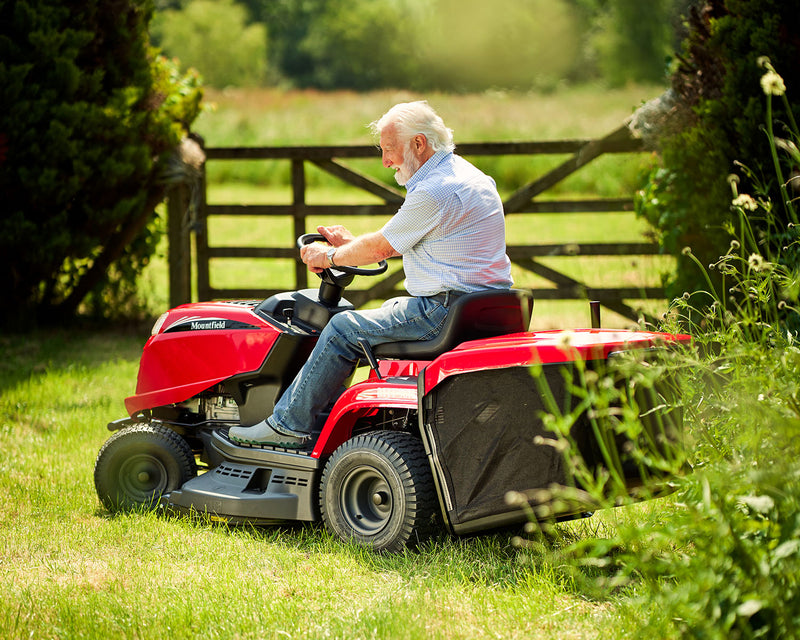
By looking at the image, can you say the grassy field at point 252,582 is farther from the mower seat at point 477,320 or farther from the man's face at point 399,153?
the man's face at point 399,153

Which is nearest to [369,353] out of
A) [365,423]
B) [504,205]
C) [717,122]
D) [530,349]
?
[365,423]

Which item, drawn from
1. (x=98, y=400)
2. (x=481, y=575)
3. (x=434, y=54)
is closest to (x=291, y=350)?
(x=481, y=575)

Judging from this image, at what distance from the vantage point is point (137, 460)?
14.3 ft

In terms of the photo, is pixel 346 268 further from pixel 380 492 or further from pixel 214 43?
pixel 214 43

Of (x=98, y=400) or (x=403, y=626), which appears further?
(x=98, y=400)

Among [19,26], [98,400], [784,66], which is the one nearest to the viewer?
[784,66]

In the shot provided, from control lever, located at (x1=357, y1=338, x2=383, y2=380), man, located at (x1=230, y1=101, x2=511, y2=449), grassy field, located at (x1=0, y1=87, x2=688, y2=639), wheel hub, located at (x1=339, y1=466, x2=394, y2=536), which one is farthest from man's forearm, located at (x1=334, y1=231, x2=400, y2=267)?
grassy field, located at (x1=0, y1=87, x2=688, y2=639)

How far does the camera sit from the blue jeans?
3.67m

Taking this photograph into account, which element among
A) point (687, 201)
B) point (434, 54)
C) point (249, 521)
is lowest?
point (249, 521)

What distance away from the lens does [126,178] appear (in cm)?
796

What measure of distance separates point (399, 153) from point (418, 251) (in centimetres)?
40

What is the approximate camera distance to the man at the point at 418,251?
3629 mm

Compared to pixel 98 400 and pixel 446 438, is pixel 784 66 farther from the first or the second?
pixel 98 400

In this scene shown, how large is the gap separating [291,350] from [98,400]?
2.50 meters
